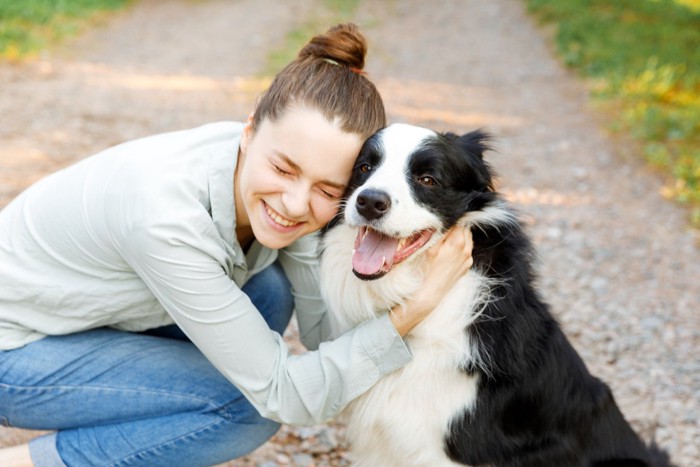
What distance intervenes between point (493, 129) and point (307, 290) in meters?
5.05

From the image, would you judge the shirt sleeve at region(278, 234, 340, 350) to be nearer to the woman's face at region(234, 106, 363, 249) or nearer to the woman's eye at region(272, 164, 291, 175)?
the woman's face at region(234, 106, 363, 249)

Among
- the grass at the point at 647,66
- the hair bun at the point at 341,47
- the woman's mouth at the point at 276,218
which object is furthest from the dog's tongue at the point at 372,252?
the grass at the point at 647,66

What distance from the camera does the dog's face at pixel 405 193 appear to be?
1.96m

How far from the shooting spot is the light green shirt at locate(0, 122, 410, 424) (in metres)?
2.04

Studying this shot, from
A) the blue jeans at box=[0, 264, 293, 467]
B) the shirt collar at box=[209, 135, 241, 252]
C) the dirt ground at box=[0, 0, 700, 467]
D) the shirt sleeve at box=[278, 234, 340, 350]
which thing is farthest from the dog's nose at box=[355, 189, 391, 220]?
the blue jeans at box=[0, 264, 293, 467]

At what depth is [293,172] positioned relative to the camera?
206 cm

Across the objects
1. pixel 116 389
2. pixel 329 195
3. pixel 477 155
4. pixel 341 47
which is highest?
pixel 341 47

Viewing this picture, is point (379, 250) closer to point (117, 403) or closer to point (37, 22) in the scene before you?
point (117, 403)

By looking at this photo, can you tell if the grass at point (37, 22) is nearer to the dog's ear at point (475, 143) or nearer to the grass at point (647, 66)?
the grass at point (647, 66)

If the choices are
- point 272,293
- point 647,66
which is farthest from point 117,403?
point 647,66

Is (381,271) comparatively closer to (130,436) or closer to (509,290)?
(509,290)

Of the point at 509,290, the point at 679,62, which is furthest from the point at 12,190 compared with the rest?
the point at 679,62

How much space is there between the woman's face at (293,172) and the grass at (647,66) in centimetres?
394

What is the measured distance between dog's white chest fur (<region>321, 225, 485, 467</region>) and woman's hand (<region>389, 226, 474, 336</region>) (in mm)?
38
